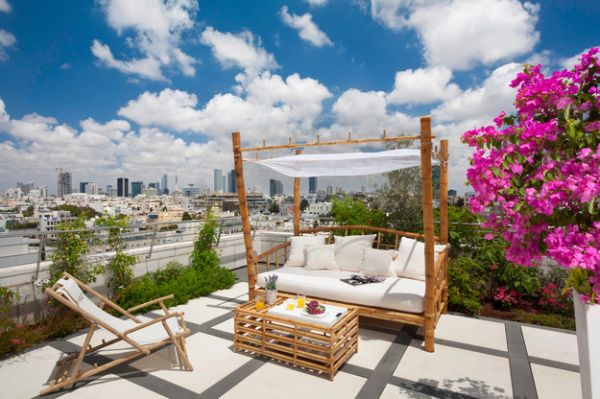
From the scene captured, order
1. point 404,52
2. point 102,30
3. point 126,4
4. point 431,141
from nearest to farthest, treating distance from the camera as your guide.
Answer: point 431,141 → point 126,4 → point 404,52 → point 102,30

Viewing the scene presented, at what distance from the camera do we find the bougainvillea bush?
1373mm

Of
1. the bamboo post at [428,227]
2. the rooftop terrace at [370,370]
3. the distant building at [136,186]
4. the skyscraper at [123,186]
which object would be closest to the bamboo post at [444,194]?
the rooftop terrace at [370,370]

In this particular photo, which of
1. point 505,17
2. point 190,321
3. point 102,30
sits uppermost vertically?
point 102,30

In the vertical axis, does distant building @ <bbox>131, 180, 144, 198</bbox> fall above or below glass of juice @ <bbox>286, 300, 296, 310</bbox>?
above

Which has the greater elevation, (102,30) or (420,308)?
(102,30)

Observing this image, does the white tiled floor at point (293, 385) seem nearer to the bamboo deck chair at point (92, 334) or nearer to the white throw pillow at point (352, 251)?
the bamboo deck chair at point (92, 334)

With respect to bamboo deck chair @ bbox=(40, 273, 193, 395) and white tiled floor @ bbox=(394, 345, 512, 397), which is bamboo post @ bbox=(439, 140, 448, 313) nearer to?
white tiled floor @ bbox=(394, 345, 512, 397)

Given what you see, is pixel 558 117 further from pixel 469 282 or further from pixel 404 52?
pixel 404 52

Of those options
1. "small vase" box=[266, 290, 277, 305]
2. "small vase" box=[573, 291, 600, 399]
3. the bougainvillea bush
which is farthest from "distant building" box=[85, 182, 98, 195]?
"small vase" box=[573, 291, 600, 399]

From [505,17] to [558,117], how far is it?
3.89 meters

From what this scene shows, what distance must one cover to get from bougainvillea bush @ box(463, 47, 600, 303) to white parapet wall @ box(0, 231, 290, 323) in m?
4.94

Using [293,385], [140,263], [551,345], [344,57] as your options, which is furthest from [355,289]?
[344,57]

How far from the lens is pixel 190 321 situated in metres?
4.56

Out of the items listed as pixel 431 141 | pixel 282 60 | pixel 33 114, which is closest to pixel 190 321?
pixel 431 141
